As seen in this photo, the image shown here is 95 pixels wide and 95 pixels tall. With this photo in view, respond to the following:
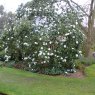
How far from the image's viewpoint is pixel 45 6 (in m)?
18.2

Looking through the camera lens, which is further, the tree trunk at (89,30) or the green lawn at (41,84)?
the tree trunk at (89,30)

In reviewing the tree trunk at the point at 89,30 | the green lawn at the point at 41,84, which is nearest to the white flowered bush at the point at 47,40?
the green lawn at the point at 41,84

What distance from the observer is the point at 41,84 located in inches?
538

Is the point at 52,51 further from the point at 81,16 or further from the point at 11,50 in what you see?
the point at 81,16

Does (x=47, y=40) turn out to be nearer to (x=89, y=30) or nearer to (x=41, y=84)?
(x=41, y=84)

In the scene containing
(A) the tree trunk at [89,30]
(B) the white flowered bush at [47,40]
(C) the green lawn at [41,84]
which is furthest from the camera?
(A) the tree trunk at [89,30]

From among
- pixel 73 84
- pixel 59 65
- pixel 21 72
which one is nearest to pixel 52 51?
pixel 59 65

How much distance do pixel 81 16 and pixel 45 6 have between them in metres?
2.49

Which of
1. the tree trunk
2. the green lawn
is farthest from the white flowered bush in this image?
the tree trunk

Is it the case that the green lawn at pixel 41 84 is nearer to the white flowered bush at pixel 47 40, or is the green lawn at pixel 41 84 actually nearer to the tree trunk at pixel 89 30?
the white flowered bush at pixel 47 40

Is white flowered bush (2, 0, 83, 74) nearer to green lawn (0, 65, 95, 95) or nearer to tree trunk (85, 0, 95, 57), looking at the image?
green lawn (0, 65, 95, 95)

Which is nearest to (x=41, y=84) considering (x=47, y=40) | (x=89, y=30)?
(x=47, y=40)

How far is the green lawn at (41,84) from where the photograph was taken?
12211 millimetres

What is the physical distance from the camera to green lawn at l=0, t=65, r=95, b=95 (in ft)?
40.1
